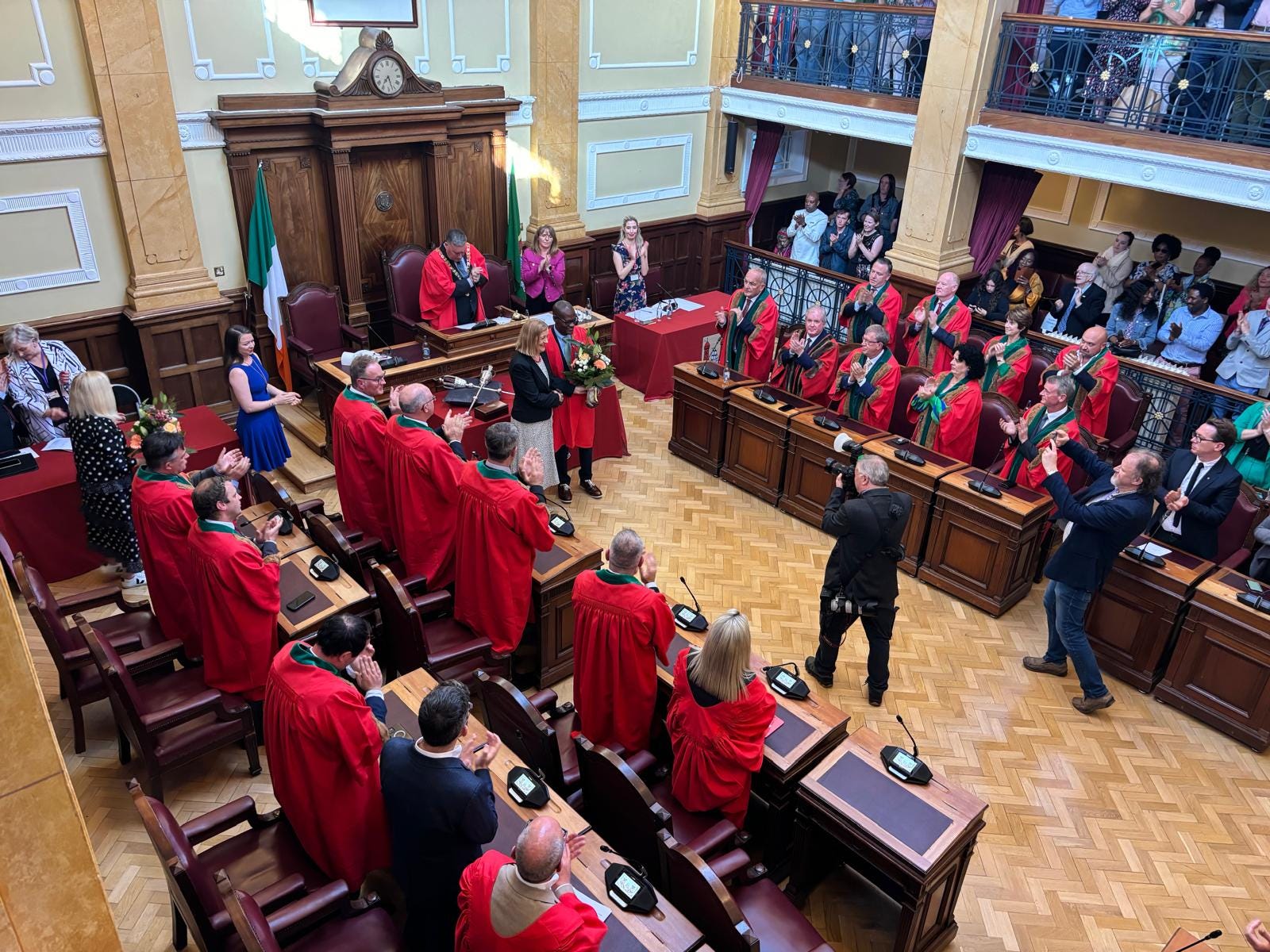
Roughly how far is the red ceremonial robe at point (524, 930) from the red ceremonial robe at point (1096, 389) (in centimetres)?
619

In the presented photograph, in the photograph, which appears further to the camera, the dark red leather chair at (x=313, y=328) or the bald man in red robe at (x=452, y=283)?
the bald man in red robe at (x=452, y=283)

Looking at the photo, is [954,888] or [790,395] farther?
[790,395]

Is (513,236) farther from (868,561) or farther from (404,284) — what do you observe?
(868,561)

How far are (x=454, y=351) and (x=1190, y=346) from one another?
6.90m

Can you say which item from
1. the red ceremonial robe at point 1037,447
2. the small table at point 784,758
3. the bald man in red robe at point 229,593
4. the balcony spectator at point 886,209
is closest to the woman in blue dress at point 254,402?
the bald man in red robe at point 229,593

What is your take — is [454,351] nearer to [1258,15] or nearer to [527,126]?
[527,126]

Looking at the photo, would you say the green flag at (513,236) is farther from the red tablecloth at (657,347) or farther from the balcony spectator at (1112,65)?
the balcony spectator at (1112,65)

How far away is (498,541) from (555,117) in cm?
688

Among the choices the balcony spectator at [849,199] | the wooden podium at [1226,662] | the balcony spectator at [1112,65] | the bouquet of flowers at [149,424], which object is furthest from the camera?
the balcony spectator at [849,199]

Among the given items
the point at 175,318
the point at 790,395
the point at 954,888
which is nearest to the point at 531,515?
the point at 954,888

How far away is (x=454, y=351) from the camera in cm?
852

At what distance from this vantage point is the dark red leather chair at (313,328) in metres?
8.76

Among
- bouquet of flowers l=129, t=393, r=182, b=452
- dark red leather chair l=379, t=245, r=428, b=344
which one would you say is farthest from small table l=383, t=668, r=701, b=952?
dark red leather chair l=379, t=245, r=428, b=344

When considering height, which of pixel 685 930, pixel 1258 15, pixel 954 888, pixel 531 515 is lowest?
pixel 954 888
